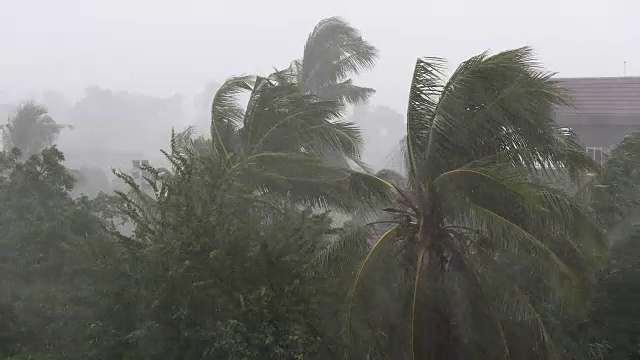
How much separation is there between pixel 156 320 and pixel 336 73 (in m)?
10.5

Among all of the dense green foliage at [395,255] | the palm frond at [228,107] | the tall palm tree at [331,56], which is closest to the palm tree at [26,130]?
the tall palm tree at [331,56]

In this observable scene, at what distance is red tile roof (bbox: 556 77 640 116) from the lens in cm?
2030

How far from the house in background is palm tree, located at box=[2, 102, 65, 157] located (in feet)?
63.2

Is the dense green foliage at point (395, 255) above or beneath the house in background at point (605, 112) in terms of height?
beneath

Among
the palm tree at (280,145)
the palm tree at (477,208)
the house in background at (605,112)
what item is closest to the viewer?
the palm tree at (477,208)

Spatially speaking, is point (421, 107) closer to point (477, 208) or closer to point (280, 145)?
point (477, 208)

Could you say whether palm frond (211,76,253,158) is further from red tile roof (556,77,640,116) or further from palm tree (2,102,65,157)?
palm tree (2,102,65,157)

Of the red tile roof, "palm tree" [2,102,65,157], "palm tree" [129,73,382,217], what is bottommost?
"palm tree" [129,73,382,217]

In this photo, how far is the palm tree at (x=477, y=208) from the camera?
6.74 m

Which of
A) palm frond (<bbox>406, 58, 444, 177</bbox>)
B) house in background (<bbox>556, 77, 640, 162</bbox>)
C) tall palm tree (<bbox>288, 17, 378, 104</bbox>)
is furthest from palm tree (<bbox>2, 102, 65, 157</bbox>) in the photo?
palm frond (<bbox>406, 58, 444, 177</bbox>)

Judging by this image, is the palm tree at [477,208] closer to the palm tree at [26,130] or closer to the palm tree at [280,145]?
the palm tree at [280,145]

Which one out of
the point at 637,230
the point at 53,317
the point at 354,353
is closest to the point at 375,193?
the point at 354,353

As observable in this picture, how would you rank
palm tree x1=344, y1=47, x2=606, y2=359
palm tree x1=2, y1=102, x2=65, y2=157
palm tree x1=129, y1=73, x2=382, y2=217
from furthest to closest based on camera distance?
palm tree x1=2, y1=102, x2=65, y2=157 → palm tree x1=129, y1=73, x2=382, y2=217 → palm tree x1=344, y1=47, x2=606, y2=359

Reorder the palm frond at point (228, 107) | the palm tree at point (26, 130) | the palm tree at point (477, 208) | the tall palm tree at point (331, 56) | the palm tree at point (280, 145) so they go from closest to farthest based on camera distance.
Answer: the palm tree at point (477, 208) < the palm tree at point (280, 145) < the palm frond at point (228, 107) < the tall palm tree at point (331, 56) < the palm tree at point (26, 130)
